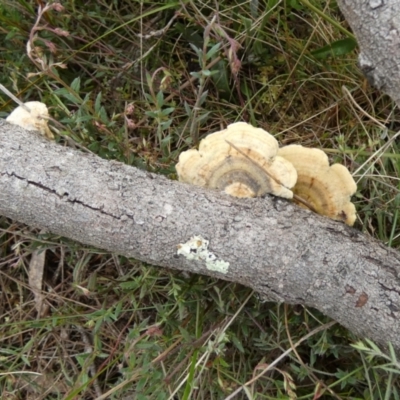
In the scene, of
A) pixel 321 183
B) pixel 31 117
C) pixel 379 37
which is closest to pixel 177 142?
pixel 31 117

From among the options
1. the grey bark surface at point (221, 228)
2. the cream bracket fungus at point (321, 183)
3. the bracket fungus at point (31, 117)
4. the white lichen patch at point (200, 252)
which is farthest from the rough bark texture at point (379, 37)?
the bracket fungus at point (31, 117)

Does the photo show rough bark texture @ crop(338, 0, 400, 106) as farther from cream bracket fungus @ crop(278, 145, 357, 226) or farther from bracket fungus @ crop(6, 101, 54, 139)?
bracket fungus @ crop(6, 101, 54, 139)

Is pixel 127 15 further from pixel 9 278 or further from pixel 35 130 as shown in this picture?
pixel 9 278

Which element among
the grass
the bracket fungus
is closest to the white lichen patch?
the grass

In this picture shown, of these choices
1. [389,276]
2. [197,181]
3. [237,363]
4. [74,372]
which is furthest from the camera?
[74,372]

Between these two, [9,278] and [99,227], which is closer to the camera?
[99,227]

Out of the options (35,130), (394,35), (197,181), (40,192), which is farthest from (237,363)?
(394,35)
